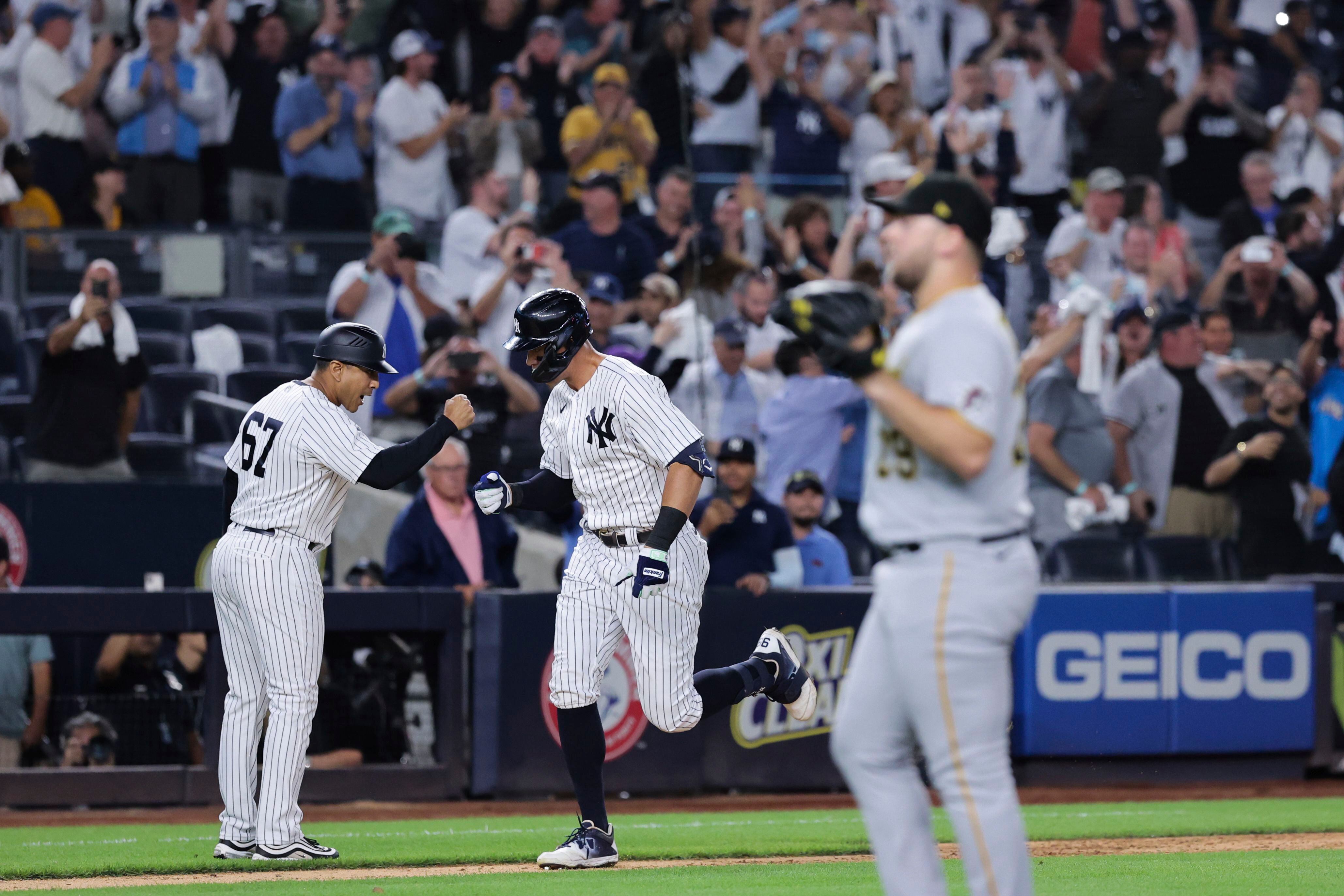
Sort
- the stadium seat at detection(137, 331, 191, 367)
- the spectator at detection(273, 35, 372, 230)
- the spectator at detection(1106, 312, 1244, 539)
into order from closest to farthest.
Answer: the spectator at detection(1106, 312, 1244, 539)
the stadium seat at detection(137, 331, 191, 367)
the spectator at detection(273, 35, 372, 230)

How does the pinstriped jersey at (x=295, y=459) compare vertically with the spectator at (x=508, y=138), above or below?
below

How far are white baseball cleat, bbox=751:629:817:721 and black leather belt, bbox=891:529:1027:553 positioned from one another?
298cm

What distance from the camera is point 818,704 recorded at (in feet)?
30.3

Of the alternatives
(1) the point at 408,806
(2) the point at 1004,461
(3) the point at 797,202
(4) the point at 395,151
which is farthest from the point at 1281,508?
(2) the point at 1004,461

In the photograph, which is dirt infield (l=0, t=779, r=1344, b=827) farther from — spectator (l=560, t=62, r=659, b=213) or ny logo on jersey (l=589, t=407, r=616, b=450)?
spectator (l=560, t=62, r=659, b=213)

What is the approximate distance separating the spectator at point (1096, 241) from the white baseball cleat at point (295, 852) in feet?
24.8

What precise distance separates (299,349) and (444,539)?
3111 mm

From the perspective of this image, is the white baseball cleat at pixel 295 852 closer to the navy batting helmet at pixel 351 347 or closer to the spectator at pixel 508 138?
the navy batting helmet at pixel 351 347

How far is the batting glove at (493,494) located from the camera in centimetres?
617

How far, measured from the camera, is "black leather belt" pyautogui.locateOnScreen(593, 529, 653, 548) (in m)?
6.21

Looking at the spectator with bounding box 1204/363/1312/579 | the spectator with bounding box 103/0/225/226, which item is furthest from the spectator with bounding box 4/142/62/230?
the spectator with bounding box 1204/363/1312/579

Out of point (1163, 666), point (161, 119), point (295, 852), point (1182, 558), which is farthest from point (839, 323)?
point (161, 119)

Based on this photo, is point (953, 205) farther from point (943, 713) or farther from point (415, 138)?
point (415, 138)

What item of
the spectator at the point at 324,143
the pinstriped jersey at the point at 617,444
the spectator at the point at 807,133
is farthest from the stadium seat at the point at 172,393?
the pinstriped jersey at the point at 617,444
